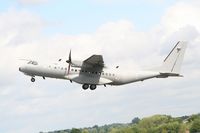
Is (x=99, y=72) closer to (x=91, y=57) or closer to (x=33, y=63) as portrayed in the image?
(x=91, y=57)

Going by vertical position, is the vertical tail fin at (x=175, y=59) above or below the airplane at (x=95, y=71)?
above

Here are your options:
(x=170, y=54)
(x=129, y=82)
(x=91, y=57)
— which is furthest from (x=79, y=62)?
(x=170, y=54)

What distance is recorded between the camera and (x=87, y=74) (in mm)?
77312

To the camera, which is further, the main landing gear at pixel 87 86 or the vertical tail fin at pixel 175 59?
the vertical tail fin at pixel 175 59

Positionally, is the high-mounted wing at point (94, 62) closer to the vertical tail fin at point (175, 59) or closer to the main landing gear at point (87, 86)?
the main landing gear at point (87, 86)

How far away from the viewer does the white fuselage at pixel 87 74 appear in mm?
75125

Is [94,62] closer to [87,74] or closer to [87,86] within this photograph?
[87,74]

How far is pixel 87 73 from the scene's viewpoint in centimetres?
7731

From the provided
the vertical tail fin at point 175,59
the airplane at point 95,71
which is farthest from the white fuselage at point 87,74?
the vertical tail fin at point 175,59

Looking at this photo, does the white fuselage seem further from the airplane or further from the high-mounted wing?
the high-mounted wing

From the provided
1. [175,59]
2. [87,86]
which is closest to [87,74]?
[87,86]

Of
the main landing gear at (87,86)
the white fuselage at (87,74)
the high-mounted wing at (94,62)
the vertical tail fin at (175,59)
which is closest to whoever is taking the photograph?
the high-mounted wing at (94,62)

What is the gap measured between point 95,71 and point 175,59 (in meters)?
12.5

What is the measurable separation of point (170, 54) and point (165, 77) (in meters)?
3.81
